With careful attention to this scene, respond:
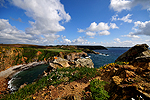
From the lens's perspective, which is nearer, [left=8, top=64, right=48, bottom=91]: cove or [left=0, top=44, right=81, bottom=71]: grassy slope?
[left=8, top=64, right=48, bottom=91]: cove

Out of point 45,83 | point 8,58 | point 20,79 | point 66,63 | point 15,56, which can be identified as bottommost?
point 20,79

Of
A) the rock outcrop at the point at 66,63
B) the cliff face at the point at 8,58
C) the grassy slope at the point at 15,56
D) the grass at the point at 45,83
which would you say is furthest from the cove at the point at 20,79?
the rock outcrop at the point at 66,63

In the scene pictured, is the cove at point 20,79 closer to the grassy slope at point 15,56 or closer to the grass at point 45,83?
the grassy slope at point 15,56

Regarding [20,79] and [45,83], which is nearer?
[45,83]

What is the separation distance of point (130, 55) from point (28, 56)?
49143mm

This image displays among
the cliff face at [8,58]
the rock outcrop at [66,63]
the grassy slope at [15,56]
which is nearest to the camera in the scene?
the rock outcrop at [66,63]

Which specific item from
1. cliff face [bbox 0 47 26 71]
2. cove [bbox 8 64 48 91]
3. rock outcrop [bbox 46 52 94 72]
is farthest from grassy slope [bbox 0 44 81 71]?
rock outcrop [bbox 46 52 94 72]

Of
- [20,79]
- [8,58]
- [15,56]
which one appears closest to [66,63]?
[20,79]

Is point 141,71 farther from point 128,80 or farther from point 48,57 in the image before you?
point 48,57

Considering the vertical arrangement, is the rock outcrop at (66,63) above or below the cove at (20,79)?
above

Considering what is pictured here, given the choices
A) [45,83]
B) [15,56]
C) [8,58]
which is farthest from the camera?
[15,56]

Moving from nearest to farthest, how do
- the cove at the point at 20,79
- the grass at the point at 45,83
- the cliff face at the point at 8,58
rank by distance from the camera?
the grass at the point at 45,83, the cove at the point at 20,79, the cliff face at the point at 8,58

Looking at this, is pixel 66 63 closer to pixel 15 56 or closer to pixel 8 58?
pixel 8 58

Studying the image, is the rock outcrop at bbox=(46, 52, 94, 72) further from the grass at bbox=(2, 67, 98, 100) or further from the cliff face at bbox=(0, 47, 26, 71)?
the cliff face at bbox=(0, 47, 26, 71)
